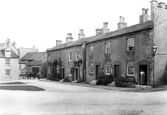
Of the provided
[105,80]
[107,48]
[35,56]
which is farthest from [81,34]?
[35,56]

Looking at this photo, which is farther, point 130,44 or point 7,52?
point 7,52

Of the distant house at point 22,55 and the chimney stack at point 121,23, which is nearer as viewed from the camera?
the chimney stack at point 121,23

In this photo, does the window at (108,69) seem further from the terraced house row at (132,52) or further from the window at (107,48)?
the window at (107,48)

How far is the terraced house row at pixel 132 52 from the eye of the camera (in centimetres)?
1822

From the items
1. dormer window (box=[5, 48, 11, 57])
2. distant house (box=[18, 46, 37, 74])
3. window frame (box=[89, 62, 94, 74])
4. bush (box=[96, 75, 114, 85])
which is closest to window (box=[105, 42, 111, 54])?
bush (box=[96, 75, 114, 85])

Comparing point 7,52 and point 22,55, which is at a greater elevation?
point 22,55

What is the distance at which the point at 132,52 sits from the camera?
67.1ft

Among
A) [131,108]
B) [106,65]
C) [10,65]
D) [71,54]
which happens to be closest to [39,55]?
[10,65]

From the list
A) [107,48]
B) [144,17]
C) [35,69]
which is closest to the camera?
[144,17]

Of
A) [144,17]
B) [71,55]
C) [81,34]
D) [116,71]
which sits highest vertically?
[81,34]

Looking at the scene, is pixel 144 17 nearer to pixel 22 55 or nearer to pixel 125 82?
pixel 125 82

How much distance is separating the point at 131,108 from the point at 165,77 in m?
10.7

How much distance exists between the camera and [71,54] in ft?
108

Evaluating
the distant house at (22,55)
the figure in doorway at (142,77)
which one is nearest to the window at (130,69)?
the figure in doorway at (142,77)
